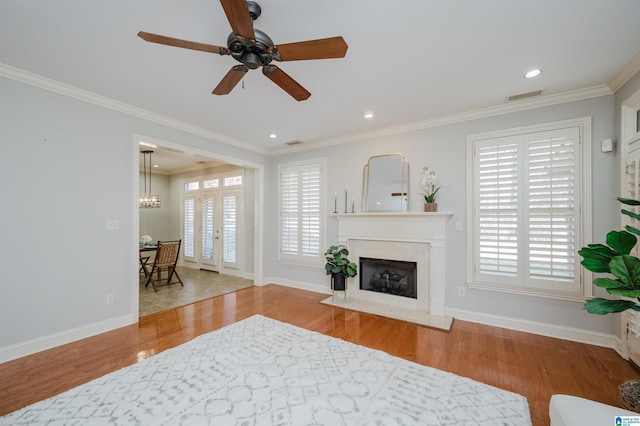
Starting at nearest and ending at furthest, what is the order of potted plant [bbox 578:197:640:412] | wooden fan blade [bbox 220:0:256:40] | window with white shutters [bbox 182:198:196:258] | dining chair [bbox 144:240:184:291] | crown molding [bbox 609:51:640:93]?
wooden fan blade [bbox 220:0:256:40] < potted plant [bbox 578:197:640:412] < crown molding [bbox 609:51:640:93] < dining chair [bbox 144:240:184:291] < window with white shutters [bbox 182:198:196:258]

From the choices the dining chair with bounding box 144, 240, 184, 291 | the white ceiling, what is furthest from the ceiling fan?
the dining chair with bounding box 144, 240, 184, 291

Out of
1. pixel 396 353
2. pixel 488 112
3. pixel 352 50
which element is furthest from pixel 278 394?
pixel 488 112

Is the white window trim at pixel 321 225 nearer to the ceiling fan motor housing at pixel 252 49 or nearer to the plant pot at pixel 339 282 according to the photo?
the plant pot at pixel 339 282

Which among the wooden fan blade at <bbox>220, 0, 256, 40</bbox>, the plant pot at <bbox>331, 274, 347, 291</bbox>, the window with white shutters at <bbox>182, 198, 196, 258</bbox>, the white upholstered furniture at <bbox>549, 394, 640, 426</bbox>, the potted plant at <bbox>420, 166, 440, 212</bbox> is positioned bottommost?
the plant pot at <bbox>331, 274, 347, 291</bbox>

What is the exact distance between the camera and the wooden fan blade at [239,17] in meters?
1.34

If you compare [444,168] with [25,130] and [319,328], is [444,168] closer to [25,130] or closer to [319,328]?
[319,328]

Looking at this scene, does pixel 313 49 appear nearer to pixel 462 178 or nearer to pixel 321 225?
pixel 462 178

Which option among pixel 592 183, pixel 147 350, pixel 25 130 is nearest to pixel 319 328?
pixel 147 350

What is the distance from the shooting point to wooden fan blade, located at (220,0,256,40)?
134 centimetres

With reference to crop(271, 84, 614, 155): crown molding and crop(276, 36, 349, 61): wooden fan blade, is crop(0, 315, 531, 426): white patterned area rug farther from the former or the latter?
crop(271, 84, 614, 155): crown molding

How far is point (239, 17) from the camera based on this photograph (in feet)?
4.71

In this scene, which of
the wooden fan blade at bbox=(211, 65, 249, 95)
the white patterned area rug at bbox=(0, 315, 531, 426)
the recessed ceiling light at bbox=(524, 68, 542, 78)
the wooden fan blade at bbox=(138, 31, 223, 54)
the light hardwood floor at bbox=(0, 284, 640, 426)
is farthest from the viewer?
the recessed ceiling light at bbox=(524, 68, 542, 78)

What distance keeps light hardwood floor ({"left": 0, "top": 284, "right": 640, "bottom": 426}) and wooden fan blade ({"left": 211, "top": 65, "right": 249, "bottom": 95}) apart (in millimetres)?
2704

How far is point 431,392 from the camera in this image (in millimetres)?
2043
